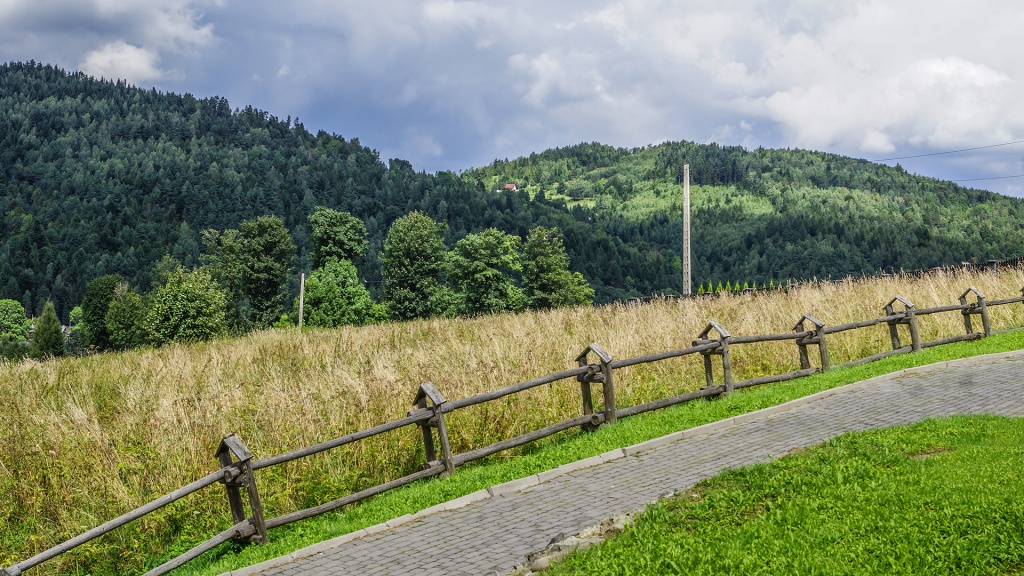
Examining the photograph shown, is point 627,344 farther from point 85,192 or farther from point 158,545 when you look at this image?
point 85,192

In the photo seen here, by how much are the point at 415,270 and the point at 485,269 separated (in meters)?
5.53

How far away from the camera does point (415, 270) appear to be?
50688 mm

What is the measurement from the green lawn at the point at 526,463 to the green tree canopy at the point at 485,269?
115 feet

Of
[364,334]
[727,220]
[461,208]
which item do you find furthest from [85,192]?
[364,334]

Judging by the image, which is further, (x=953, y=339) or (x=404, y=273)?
(x=404, y=273)

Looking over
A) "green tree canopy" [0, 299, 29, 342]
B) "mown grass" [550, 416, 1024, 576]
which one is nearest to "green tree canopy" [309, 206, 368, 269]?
"mown grass" [550, 416, 1024, 576]

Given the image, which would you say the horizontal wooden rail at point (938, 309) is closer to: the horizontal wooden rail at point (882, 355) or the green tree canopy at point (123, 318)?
the horizontal wooden rail at point (882, 355)

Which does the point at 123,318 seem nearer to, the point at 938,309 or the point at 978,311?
the point at 938,309

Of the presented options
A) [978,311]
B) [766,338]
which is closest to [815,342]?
[766,338]

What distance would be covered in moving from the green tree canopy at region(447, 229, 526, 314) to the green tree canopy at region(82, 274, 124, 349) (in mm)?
53412

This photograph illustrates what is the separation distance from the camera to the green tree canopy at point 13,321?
117 metres

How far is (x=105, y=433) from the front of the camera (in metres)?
9.26

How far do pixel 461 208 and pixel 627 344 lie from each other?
137277mm

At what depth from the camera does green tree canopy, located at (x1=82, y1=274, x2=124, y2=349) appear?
8300 cm
